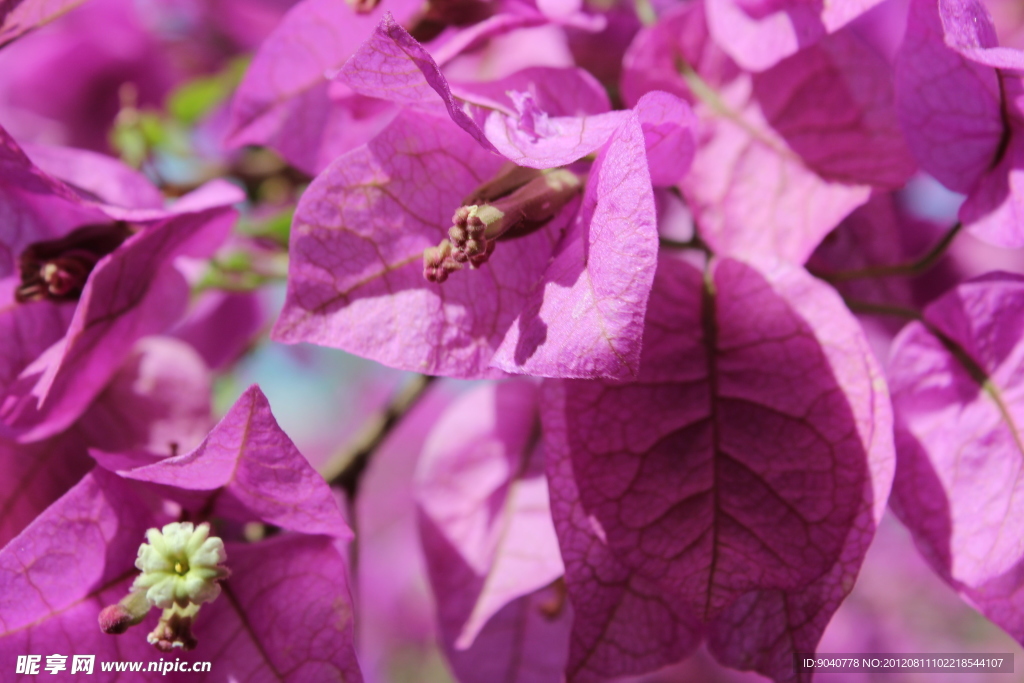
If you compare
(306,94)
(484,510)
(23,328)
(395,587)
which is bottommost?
(395,587)

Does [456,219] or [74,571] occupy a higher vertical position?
[456,219]

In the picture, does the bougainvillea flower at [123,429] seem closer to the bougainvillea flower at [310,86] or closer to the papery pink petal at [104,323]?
the papery pink petal at [104,323]

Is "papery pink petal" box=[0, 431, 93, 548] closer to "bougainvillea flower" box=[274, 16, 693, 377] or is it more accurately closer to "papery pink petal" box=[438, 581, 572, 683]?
"bougainvillea flower" box=[274, 16, 693, 377]

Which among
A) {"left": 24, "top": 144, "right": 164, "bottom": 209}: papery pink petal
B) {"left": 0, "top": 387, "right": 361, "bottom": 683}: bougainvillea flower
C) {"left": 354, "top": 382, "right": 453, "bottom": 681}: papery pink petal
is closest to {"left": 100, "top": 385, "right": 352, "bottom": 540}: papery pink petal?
{"left": 0, "top": 387, "right": 361, "bottom": 683}: bougainvillea flower

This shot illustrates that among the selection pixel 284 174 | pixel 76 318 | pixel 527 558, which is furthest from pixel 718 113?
pixel 284 174

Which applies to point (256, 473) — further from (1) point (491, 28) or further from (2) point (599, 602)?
(1) point (491, 28)

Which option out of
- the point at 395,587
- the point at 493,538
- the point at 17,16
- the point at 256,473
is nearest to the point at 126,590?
the point at 256,473

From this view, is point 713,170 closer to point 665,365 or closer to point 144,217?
point 665,365

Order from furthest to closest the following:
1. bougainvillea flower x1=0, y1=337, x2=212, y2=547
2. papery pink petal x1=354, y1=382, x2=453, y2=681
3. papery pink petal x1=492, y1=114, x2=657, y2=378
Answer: papery pink petal x1=354, y1=382, x2=453, y2=681, bougainvillea flower x1=0, y1=337, x2=212, y2=547, papery pink petal x1=492, y1=114, x2=657, y2=378
